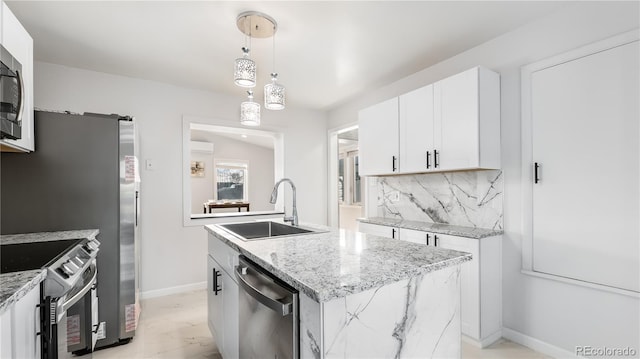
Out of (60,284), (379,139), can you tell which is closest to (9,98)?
(60,284)

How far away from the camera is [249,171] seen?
24.8 feet

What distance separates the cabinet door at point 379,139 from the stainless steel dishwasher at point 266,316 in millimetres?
1999

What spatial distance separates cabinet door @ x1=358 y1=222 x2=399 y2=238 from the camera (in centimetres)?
273

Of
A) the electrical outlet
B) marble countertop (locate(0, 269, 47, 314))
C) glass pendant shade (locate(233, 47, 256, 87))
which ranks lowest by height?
the electrical outlet

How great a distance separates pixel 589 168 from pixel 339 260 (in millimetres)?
1870

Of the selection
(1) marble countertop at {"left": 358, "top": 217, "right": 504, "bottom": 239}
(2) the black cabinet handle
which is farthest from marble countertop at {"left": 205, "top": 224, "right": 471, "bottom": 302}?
(1) marble countertop at {"left": 358, "top": 217, "right": 504, "bottom": 239}

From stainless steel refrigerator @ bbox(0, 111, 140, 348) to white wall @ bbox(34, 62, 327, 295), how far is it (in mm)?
1029

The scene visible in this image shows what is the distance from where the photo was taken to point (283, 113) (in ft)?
13.7

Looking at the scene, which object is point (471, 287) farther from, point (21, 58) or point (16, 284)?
point (21, 58)

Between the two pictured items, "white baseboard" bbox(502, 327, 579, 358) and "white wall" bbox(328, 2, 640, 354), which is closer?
"white wall" bbox(328, 2, 640, 354)

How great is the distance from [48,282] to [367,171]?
268cm

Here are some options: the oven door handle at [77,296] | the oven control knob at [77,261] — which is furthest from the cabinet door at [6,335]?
the oven control knob at [77,261]

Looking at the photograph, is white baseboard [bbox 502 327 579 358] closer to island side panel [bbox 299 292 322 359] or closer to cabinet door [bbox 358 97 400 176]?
cabinet door [bbox 358 97 400 176]

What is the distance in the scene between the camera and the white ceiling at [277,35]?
1.97 meters
